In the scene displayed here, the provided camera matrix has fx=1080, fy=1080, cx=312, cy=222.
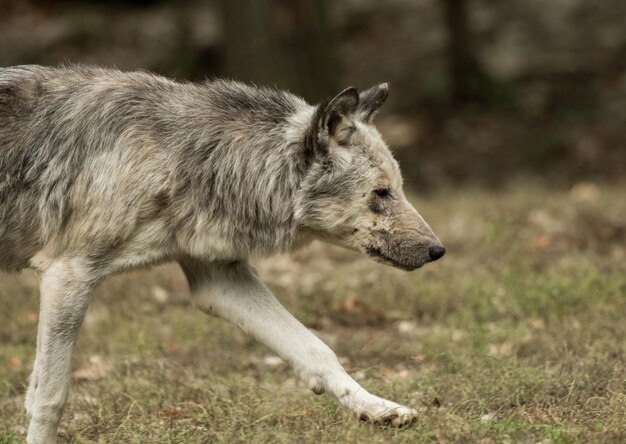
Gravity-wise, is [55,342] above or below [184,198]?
below

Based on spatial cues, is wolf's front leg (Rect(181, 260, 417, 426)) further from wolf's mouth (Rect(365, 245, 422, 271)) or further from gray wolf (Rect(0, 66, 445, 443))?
wolf's mouth (Rect(365, 245, 422, 271))

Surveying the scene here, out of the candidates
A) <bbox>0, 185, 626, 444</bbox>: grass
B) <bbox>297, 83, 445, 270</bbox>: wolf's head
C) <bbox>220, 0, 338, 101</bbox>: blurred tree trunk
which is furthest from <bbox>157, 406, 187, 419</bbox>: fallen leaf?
<bbox>220, 0, 338, 101</bbox>: blurred tree trunk

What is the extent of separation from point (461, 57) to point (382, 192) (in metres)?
12.7

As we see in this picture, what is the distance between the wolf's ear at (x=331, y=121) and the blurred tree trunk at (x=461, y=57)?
12526 mm

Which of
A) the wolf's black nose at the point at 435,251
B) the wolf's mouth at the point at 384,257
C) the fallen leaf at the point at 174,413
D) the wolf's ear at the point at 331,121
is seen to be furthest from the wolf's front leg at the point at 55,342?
the wolf's black nose at the point at 435,251

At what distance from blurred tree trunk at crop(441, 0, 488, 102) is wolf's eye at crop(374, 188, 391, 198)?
1253 cm

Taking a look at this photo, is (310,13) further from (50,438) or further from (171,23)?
(50,438)

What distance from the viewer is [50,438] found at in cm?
543

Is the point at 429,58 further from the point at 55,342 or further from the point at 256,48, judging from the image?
the point at 55,342

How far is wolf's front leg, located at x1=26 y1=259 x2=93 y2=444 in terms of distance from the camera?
5.40 m

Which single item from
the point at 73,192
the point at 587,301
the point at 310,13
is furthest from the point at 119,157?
the point at 310,13

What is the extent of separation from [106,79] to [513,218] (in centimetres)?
584

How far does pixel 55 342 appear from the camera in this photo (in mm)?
5418

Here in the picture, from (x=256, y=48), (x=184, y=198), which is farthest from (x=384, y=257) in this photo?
(x=256, y=48)
